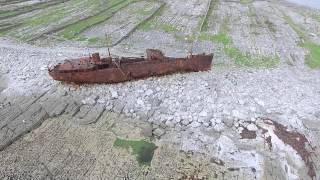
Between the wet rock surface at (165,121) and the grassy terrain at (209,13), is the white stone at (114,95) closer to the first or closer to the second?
the wet rock surface at (165,121)

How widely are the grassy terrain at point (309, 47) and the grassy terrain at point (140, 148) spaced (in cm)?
1294

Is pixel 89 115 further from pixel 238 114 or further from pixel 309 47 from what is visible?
pixel 309 47

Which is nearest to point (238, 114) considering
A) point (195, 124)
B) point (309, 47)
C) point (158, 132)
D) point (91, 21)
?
point (195, 124)

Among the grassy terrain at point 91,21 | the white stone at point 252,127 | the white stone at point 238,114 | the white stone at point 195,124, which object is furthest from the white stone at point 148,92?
the grassy terrain at point 91,21

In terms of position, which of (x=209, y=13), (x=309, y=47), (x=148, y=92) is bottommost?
(x=209, y=13)

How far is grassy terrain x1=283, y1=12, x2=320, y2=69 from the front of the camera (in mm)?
23906

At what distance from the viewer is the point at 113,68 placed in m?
19.5

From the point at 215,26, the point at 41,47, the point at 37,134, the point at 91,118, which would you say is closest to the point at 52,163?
the point at 37,134

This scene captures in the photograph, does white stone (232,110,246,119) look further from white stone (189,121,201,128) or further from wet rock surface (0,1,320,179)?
white stone (189,121,201,128)

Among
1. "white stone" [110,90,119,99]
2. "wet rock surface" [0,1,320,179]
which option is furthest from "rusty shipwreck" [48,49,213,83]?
"white stone" [110,90,119,99]

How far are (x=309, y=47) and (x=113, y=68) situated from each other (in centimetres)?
1467

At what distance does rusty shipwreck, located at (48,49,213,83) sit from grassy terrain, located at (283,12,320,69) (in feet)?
27.8

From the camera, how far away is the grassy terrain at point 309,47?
23906 mm

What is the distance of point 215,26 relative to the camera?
97.5 feet
